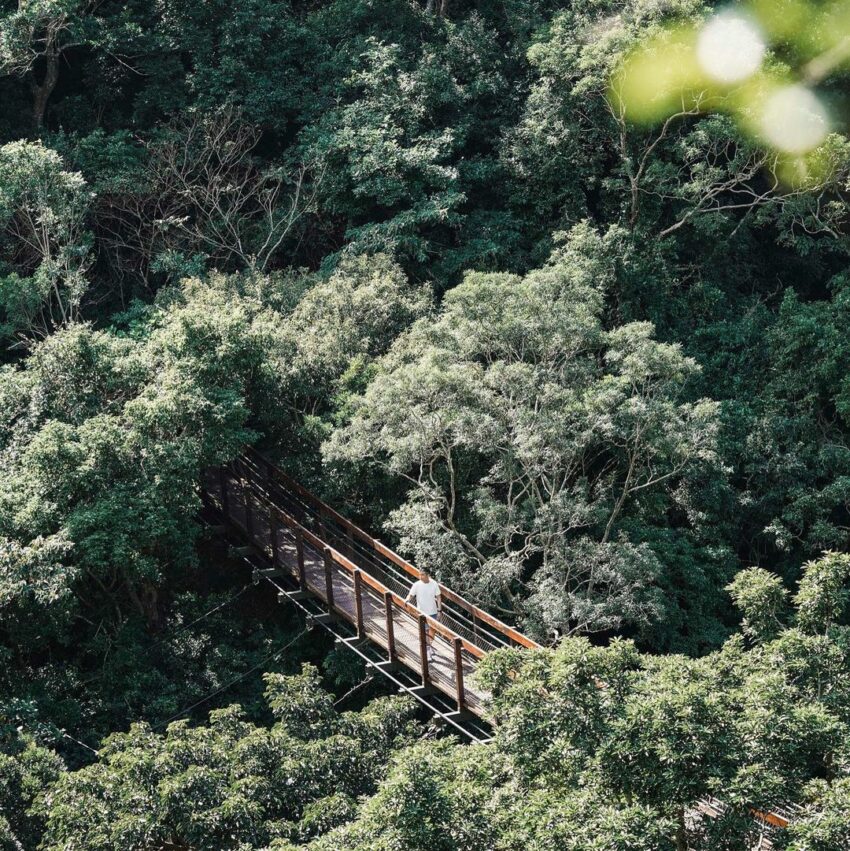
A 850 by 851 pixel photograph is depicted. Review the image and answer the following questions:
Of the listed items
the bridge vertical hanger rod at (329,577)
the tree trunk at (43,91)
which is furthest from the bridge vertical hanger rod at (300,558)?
the tree trunk at (43,91)

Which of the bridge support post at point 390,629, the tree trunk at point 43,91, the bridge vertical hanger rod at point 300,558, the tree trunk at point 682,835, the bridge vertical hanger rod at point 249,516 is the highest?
the tree trunk at point 43,91

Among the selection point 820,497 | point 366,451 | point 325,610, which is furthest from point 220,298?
point 820,497

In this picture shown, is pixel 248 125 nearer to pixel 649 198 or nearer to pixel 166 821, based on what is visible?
pixel 649 198

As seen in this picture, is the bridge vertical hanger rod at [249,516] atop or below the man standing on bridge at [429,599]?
atop

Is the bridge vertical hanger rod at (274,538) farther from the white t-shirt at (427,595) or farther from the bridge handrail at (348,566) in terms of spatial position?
the white t-shirt at (427,595)

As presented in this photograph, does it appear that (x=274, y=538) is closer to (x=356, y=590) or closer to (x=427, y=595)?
(x=356, y=590)

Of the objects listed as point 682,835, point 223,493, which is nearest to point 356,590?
point 223,493
